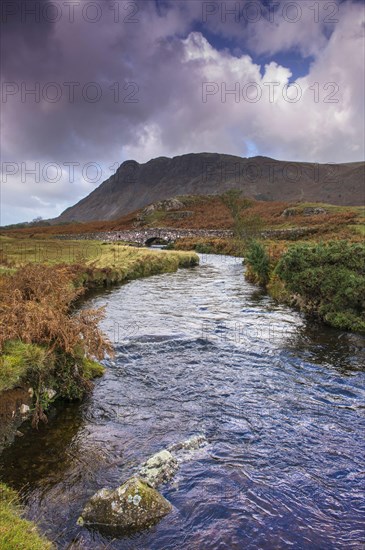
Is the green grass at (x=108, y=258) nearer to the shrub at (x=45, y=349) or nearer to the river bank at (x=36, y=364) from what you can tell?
the river bank at (x=36, y=364)

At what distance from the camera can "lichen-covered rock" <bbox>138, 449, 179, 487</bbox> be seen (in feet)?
25.3

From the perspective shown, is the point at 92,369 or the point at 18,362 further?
the point at 92,369

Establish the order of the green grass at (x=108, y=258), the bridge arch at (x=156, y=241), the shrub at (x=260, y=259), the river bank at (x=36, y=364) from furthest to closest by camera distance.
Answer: the bridge arch at (x=156, y=241) < the green grass at (x=108, y=258) < the shrub at (x=260, y=259) < the river bank at (x=36, y=364)

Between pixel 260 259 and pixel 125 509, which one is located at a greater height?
pixel 260 259

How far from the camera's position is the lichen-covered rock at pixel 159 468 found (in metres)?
7.71

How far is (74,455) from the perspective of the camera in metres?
8.54

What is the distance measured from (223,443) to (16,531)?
5.00 meters

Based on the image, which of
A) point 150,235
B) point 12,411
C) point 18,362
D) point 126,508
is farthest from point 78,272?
point 150,235

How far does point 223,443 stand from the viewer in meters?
9.27

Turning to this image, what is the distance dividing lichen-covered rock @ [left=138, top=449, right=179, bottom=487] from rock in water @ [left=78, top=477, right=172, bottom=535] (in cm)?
66

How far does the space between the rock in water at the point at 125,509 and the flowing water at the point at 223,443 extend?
0.56 feet

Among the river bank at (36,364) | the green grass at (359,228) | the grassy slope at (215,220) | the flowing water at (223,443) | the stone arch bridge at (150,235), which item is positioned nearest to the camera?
the flowing water at (223,443)

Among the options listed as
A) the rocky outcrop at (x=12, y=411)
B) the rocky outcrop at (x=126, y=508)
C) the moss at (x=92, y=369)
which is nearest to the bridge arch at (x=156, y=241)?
the moss at (x=92, y=369)

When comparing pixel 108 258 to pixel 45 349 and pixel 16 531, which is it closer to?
pixel 45 349
